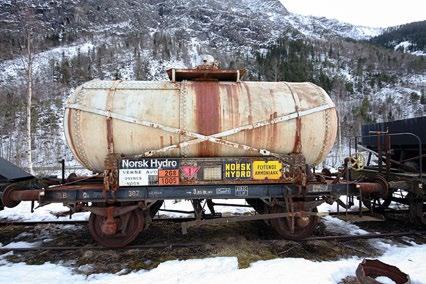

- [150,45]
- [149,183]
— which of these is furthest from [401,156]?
[150,45]

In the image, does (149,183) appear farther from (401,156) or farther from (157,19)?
(157,19)

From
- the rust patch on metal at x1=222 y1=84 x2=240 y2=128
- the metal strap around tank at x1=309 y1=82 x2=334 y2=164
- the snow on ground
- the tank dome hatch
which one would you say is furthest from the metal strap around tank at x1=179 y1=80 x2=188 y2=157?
the metal strap around tank at x1=309 y1=82 x2=334 y2=164

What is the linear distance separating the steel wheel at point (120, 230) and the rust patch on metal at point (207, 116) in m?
1.78

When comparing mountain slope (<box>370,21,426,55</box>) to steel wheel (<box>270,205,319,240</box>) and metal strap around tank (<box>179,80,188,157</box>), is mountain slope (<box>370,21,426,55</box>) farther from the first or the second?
metal strap around tank (<box>179,80,188,157</box>)

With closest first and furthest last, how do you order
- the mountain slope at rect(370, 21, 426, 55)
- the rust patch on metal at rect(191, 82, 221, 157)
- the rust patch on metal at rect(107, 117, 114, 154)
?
the rust patch on metal at rect(107, 117, 114, 154), the rust patch on metal at rect(191, 82, 221, 157), the mountain slope at rect(370, 21, 426, 55)

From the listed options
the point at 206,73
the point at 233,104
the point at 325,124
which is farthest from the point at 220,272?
the point at 206,73

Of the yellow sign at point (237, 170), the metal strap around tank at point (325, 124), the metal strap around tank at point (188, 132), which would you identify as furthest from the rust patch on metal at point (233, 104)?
the metal strap around tank at point (325, 124)

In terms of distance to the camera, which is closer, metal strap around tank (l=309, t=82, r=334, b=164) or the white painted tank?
the white painted tank

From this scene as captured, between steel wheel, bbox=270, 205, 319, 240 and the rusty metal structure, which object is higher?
the rusty metal structure

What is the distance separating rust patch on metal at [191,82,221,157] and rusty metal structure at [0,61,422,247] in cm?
2

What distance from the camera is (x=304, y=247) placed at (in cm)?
702

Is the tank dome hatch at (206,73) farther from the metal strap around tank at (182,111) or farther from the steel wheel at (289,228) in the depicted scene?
the steel wheel at (289,228)

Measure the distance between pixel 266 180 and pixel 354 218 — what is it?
7.62ft

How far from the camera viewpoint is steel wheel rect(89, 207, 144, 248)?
695 centimetres
